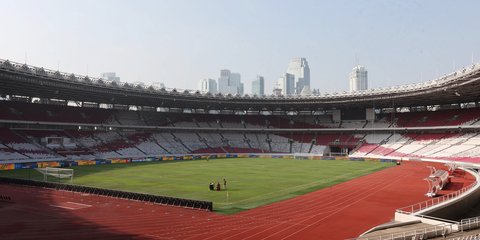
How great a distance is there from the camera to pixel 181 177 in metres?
50.6

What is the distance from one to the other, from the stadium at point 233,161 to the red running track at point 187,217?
0.42 ft

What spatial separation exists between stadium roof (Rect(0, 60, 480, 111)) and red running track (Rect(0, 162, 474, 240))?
28.7 meters

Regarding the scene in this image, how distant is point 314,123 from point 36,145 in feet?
220

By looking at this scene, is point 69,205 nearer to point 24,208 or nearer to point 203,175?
point 24,208

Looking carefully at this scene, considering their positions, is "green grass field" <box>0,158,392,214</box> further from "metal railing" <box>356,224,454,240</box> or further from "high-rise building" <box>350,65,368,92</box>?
"high-rise building" <box>350,65,368,92</box>

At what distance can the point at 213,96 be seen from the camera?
A: 91.6 m

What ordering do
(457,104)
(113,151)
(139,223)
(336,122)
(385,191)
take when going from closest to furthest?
(139,223)
(385,191)
(113,151)
(457,104)
(336,122)

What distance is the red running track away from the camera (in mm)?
23047

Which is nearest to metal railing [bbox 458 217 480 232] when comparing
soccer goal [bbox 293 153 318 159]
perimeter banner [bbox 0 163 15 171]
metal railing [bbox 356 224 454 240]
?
metal railing [bbox 356 224 454 240]

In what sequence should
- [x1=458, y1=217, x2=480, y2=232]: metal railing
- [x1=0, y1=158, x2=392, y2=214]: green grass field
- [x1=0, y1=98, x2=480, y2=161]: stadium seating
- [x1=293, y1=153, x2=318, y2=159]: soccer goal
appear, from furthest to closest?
[x1=293, y1=153, x2=318, y2=159]: soccer goal, [x1=0, y1=98, x2=480, y2=161]: stadium seating, [x1=0, y1=158, x2=392, y2=214]: green grass field, [x1=458, y1=217, x2=480, y2=232]: metal railing

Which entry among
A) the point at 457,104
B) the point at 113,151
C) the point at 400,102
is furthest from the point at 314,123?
the point at 113,151

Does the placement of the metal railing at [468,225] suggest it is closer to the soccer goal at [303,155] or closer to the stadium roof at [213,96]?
the stadium roof at [213,96]

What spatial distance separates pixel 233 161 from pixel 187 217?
52.0 meters

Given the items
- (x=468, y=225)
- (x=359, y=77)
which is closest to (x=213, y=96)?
(x=468, y=225)
